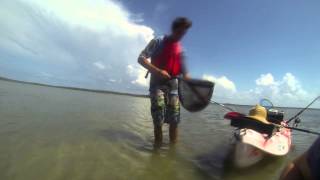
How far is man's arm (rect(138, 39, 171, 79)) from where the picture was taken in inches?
252

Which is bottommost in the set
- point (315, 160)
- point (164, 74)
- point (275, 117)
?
point (315, 160)

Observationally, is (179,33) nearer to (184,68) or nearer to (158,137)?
(184,68)

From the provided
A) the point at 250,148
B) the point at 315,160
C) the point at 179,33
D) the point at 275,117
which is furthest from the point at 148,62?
the point at 275,117

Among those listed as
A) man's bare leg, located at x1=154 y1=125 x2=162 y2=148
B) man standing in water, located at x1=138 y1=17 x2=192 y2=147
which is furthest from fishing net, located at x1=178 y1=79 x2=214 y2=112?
man's bare leg, located at x1=154 y1=125 x2=162 y2=148

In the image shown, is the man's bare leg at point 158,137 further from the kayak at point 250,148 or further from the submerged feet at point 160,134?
the kayak at point 250,148

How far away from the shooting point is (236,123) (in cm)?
725

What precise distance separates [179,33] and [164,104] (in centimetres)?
163

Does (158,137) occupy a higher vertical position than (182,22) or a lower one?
lower

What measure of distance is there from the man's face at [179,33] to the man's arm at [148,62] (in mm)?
468

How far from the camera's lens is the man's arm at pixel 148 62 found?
6.41m

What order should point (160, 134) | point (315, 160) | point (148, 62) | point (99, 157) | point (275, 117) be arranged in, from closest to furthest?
point (315, 160)
point (99, 157)
point (148, 62)
point (160, 134)
point (275, 117)

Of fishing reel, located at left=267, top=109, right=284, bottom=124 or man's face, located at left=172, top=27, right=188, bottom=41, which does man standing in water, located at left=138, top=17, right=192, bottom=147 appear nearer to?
man's face, located at left=172, top=27, right=188, bottom=41

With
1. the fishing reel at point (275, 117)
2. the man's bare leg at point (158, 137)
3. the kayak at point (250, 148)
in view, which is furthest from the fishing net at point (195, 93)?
the fishing reel at point (275, 117)

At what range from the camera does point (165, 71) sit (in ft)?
21.8
